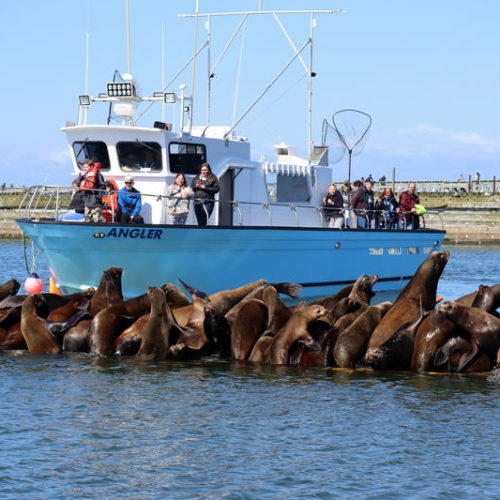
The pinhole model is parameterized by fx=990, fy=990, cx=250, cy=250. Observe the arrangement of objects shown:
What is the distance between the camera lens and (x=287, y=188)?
24.6m

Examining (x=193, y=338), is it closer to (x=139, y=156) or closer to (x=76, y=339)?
(x=76, y=339)

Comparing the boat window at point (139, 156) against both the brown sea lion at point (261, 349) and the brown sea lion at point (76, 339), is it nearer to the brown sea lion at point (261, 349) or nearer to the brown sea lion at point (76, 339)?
the brown sea lion at point (76, 339)

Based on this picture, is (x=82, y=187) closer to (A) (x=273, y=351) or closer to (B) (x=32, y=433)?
(A) (x=273, y=351)

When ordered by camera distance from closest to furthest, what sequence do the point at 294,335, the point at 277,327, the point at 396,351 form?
the point at 396,351, the point at 294,335, the point at 277,327

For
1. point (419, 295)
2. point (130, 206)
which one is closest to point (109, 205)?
point (130, 206)

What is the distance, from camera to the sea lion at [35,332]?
46.3 ft

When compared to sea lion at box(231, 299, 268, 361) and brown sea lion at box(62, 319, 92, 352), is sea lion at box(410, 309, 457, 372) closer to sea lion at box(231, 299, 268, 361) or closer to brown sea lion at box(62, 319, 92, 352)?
sea lion at box(231, 299, 268, 361)

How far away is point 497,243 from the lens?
63.2 metres

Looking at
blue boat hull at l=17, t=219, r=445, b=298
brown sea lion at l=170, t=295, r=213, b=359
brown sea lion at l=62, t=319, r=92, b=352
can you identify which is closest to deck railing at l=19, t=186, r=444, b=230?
blue boat hull at l=17, t=219, r=445, b=298

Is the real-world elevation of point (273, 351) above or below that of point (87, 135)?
below

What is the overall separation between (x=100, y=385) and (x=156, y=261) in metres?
8.07

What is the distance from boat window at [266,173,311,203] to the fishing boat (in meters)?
0.03

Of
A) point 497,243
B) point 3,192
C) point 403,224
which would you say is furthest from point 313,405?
point 3,192

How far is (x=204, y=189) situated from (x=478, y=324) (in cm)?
956
